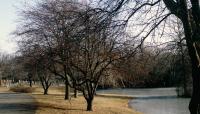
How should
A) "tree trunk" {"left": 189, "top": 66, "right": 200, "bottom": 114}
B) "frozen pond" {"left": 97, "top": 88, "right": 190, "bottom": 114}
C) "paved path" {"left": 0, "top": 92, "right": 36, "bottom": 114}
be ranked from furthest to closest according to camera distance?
"frozen pond" {"left": 97, "top": 88, "right": 190, "bottom": 114} < "paved path" {"left": 0, "top": 92, "right": 36, "bottom": 114} < "tree trunk" {"left": 189, "top": 66, "right": 200, "bottom": 114}

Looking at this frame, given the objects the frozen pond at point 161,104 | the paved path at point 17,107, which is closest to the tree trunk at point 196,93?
the paved path at point 17,107

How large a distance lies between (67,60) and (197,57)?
17.4m

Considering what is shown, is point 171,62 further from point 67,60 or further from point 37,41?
point 37,41

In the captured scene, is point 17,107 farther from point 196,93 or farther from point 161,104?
point 161,104

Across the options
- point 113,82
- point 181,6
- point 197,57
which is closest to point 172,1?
point 181,6

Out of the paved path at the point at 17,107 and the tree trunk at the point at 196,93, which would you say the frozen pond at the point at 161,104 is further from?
the tree trunk at the point at 196,93

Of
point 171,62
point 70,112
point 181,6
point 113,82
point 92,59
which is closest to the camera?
point 181,6

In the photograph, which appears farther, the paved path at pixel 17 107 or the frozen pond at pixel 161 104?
the frozen pond at pixel 161 104

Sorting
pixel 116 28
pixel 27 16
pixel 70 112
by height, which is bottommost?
pixel 70 112

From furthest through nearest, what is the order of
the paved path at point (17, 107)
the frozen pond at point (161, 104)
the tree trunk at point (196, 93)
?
the frozen pond at point (161, 104) < the paved path at point (17, 107) < the tree trunk at point (196, 93)

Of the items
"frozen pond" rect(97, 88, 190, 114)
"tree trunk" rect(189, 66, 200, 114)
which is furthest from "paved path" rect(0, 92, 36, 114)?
"tree trunk" rect(189, 66, 200, 114)

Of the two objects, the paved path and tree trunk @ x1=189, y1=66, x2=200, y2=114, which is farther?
the paved path

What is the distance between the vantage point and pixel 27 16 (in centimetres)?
3541

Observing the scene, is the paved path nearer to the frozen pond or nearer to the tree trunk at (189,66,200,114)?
the frozen pond
